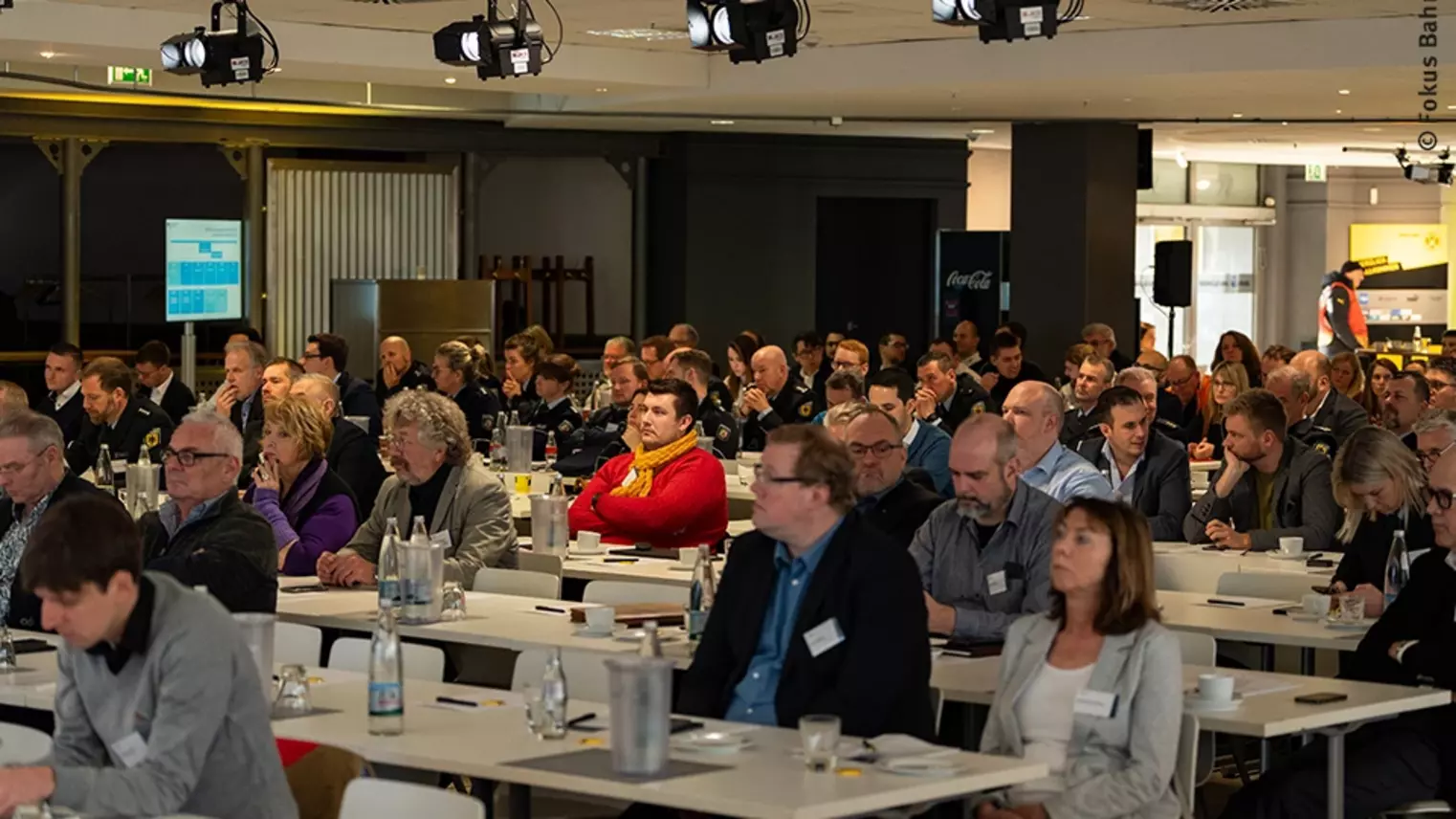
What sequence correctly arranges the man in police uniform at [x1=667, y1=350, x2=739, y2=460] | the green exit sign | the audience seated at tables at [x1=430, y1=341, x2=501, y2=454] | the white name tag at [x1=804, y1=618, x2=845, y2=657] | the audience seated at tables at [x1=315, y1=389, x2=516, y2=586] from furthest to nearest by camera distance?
the green exit sign → the audience seated at tables at [x1=430, y1=341, x2=501, y2=454] → the man in police uniform at [x1=667, y1=350, x2=739, y2=460] → the audience seated at tables at [x1=315, y1=389, x2=516, y2=586] → the white name tag at [x1=804, y1=618, x2=845, y2=657]

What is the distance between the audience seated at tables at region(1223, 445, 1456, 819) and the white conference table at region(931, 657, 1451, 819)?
0.08m

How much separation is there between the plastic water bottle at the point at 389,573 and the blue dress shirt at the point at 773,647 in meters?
1.74

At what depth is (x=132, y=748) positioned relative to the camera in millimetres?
4156

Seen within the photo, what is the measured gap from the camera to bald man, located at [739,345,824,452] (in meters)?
14.2

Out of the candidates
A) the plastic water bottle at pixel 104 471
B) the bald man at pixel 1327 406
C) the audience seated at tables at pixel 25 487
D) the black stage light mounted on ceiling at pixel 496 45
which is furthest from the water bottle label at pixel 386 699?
the bald man at pixel 1327 406

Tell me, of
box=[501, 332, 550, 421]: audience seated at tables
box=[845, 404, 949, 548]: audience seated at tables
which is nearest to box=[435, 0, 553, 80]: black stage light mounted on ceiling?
box=[501, 332, 550, 421]: audience seated at tables

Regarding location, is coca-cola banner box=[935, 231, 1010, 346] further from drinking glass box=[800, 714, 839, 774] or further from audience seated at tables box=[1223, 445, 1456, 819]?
drinking glass box=[800, 714, 839, 774]

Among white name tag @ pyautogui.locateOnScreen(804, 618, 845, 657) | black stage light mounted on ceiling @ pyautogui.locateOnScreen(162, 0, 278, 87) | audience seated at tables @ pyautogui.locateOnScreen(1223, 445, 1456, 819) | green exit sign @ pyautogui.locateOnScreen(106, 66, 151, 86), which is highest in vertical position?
green exit sign @ pyautogui.locateOnScreen(106, 66, 151, 86)

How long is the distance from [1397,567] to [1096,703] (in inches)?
85.3

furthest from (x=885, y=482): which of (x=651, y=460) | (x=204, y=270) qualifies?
(x=204, y=270)

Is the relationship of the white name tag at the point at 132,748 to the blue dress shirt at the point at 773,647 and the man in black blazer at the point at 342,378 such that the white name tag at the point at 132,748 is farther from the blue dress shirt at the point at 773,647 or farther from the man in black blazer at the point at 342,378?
the man in black blazer at the point at 342,378

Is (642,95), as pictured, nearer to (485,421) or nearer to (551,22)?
(551,22)

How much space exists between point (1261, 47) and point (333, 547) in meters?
8.34

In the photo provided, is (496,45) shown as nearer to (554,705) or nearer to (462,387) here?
(462,387)
